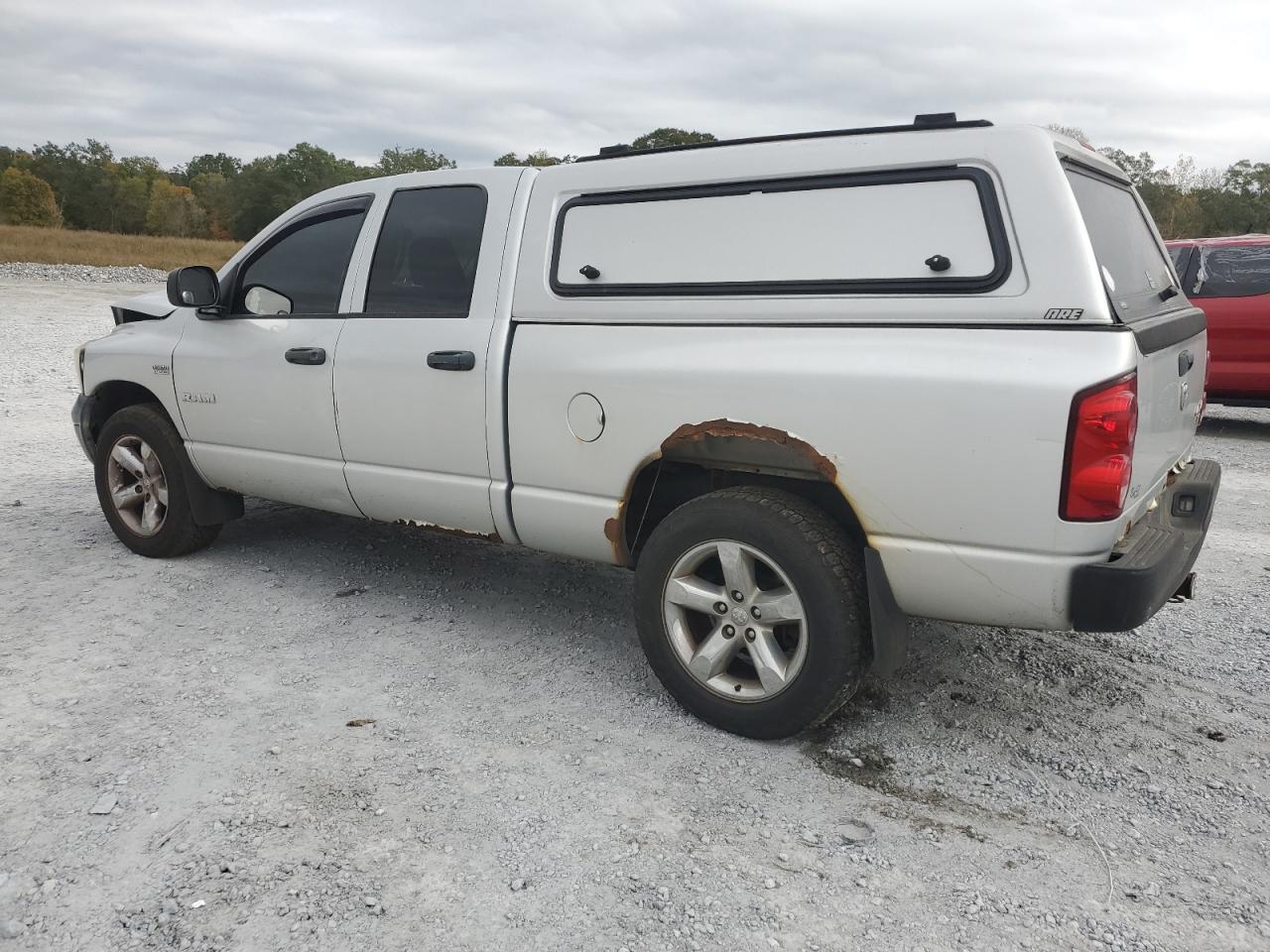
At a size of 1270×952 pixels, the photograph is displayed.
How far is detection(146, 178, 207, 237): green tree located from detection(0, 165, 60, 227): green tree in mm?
6511

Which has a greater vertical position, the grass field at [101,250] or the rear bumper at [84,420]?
the grass field at [101,250]

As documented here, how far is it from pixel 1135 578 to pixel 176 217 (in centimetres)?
7921

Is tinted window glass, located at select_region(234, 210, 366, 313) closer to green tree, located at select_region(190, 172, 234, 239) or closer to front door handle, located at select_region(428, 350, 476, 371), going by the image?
front door handle, located at select_region(428, 350, 476, 371)

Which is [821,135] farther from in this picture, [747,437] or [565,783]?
[565,783]

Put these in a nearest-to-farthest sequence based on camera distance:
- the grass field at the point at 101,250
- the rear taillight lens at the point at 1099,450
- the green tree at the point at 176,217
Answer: the rear taillight lens at the point at 1099,450 → the grass field at the point at 101,250 → the green tree at the point at 176,217

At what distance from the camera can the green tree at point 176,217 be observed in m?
70.9

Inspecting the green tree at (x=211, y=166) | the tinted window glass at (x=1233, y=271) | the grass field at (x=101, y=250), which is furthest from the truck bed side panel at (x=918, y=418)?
the green tree at (x=211, y=166)

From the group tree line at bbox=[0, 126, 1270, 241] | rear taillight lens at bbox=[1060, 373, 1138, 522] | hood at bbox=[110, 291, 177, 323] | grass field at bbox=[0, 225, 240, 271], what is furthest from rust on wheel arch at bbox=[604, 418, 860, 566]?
tree line at bbox=[0, 126, 1270, 241]

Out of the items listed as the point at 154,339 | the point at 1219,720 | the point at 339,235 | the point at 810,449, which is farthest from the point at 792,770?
the point at 154,339

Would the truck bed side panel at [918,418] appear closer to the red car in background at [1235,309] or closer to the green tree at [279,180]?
the red car in background at [1235,309]

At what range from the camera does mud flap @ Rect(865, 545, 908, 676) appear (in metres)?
3.01

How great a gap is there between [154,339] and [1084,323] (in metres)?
4.40

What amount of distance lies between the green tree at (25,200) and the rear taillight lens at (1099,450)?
8121 cm

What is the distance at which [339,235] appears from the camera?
4.43 metres
